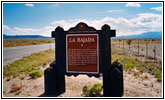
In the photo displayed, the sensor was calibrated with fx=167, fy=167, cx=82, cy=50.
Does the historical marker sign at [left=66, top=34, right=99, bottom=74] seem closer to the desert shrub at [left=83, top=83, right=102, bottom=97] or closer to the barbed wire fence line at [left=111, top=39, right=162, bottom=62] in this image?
the desert shrub at [left=83, top=83, right=102, bottom=97]

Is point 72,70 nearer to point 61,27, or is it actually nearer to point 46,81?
point 46,81

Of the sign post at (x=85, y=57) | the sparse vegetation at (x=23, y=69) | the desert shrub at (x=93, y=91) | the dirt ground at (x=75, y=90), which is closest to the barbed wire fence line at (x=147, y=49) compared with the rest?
the dirt ground at (x=75, y=90)

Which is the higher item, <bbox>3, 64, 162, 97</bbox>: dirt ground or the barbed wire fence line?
the barbed wire fence line

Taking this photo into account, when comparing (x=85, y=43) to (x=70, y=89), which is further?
(x=70, y=89)

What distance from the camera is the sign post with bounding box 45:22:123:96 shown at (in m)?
4.76

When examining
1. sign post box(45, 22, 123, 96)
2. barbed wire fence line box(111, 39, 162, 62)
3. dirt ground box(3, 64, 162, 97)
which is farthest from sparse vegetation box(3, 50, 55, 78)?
barbed wire fence line box(111, 39, 162, 62)

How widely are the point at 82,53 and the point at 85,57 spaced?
6.1 inches

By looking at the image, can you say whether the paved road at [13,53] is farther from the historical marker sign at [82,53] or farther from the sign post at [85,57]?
the historical marker sign at [82,53]

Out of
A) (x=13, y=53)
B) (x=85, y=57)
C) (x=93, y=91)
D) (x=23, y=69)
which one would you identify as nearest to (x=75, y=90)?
(x=93, y=91)

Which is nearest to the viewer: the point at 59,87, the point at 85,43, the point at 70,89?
the point at 85,43

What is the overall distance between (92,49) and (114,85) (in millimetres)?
1207

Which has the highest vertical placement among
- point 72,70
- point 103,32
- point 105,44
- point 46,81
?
point 103,32

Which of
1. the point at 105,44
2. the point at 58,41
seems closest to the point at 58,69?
the point at 58,41

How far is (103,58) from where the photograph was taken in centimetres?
484
